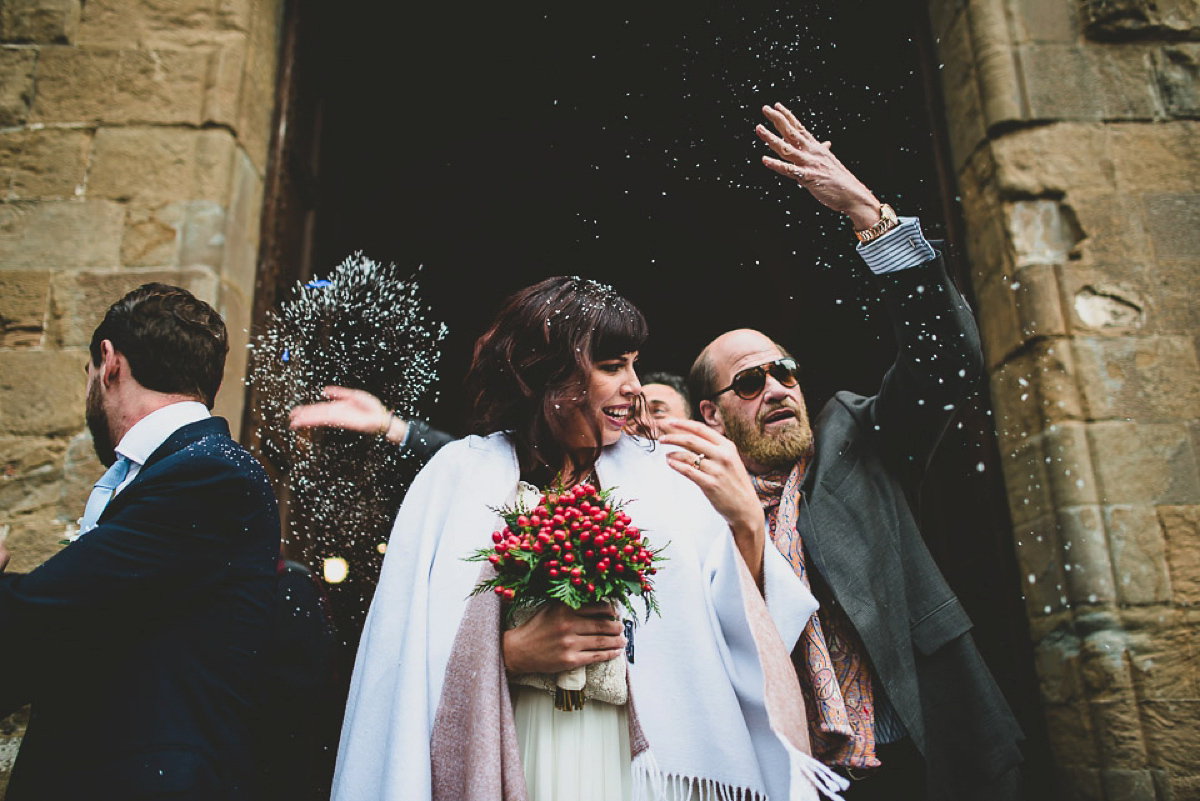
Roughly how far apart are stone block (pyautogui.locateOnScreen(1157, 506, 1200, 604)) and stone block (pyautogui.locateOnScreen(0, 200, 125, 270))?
379 cm

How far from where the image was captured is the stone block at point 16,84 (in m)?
3.06

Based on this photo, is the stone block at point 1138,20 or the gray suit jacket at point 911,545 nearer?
the gray suit jacket at point 911,545

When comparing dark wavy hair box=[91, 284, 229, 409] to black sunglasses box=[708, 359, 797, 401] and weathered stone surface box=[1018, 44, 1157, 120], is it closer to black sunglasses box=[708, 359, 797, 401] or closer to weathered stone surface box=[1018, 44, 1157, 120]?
black sunglasses box=[708, 359, 797, 401]

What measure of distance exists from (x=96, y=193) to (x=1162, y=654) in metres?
4.04

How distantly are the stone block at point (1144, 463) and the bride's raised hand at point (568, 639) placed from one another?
6.11 feet

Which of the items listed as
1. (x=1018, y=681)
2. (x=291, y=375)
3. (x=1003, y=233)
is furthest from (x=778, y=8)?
(x=1018, y=681)

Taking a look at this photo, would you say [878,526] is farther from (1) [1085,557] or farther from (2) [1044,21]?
(2) [1044,21]

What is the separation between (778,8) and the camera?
12.8 feet

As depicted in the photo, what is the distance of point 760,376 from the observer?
2.62 metres

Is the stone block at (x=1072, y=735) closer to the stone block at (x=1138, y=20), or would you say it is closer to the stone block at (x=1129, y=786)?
the stone block at (x=1129, y=786)

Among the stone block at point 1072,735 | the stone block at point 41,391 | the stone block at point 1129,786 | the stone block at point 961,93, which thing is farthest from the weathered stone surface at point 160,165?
the stone block at point 1129,786

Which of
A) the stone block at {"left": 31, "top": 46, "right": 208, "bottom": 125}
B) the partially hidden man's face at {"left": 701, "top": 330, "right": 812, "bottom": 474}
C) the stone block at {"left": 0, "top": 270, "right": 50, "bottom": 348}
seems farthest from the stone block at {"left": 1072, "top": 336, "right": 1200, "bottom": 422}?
the stone block at {"left": 0, "top": 270, "right": 50, "bottom": 348}

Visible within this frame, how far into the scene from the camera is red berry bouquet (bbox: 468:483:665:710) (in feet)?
5.33

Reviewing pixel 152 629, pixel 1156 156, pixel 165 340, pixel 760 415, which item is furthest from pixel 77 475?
pixel 1156 156
